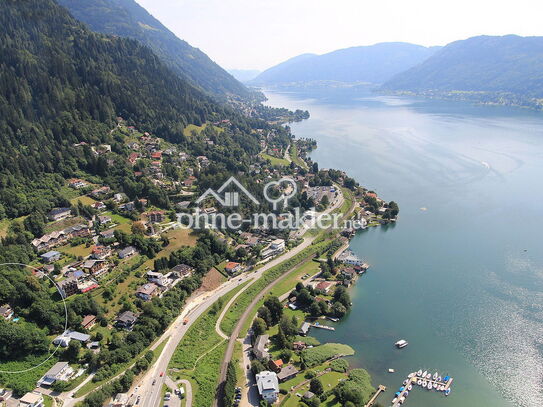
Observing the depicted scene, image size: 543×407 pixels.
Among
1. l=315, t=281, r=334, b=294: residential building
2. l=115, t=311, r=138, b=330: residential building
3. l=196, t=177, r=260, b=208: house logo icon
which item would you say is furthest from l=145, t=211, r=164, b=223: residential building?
l=315, t=281, r=334, b=294: residential building

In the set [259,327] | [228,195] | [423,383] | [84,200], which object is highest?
[228,195]

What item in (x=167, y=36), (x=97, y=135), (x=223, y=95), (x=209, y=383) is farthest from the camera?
(x=167, y=36)

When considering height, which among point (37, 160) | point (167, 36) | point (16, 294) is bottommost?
point (16, 294)

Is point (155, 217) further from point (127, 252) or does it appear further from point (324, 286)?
point (324, 286)

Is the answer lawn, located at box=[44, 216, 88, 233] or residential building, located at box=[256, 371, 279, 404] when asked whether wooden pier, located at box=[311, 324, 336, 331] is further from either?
lawn, located at box=[44, 216, 88, 233]

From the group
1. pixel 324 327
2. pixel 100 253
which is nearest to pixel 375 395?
pixel 324 327

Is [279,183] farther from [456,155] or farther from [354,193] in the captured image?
[456,155]

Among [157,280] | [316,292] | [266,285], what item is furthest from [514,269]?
[157,280]
